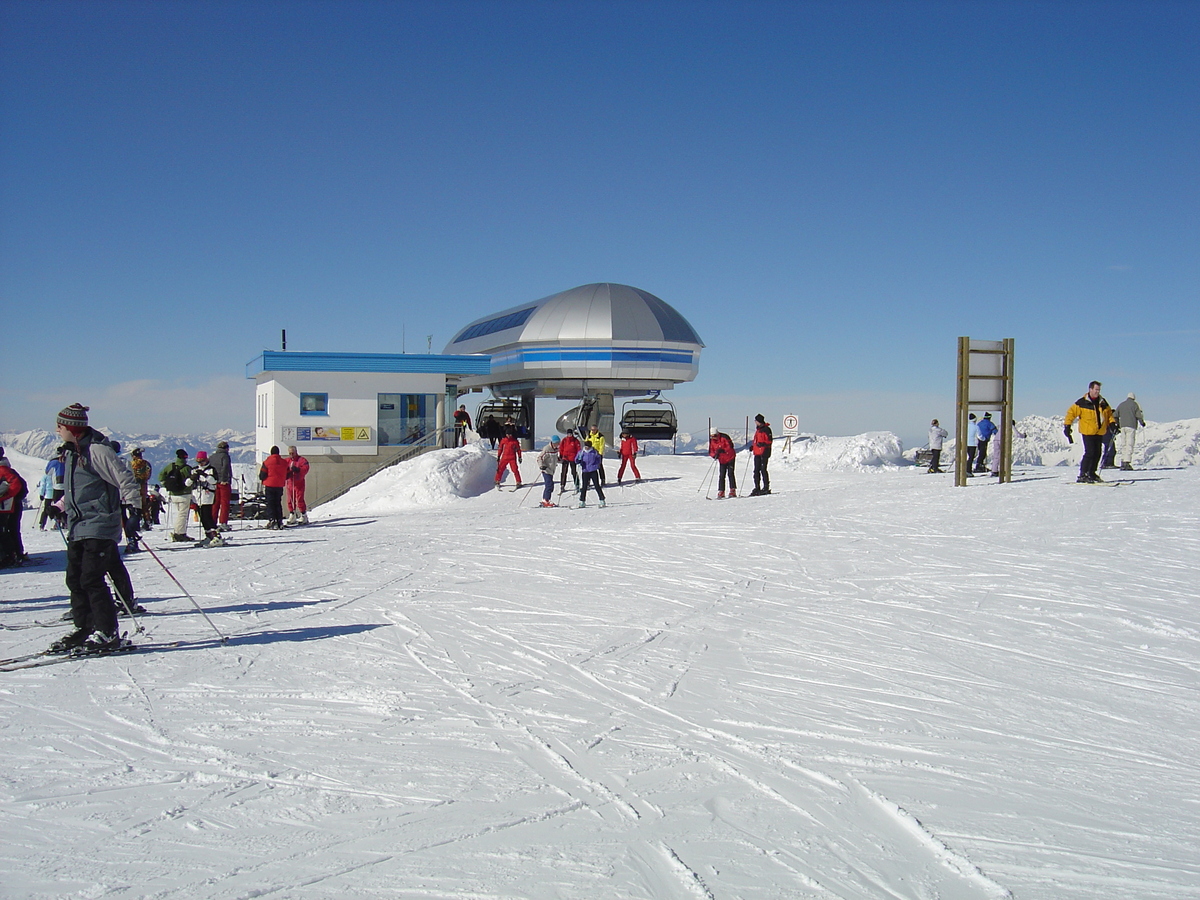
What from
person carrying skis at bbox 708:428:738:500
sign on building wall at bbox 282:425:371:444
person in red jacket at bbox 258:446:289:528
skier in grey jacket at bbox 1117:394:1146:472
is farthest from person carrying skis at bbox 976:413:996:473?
sign on building wall at bbox 282:425:371:444

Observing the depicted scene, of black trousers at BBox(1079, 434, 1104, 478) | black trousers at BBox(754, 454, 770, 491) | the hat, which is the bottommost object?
black trousers at BBox(754, 454, 770, 491)

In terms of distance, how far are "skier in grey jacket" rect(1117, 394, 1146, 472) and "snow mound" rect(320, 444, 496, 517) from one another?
1529 cm

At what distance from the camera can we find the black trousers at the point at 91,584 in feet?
20.0

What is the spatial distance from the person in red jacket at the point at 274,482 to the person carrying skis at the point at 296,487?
0.62 m

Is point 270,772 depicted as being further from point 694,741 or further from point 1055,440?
point 1055,440

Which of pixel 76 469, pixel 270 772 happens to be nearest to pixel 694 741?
pixel 270 772

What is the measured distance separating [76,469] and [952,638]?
6625mm

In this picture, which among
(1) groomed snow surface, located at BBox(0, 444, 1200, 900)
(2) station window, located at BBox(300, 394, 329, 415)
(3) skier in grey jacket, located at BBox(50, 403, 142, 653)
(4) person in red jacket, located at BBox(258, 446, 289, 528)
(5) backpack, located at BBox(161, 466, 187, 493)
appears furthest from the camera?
(2) station window, located at BBox(300, 394, 329, 415)

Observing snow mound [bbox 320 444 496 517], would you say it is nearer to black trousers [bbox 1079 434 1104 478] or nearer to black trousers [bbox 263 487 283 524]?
black trousers [bbox 263 487 283 524]

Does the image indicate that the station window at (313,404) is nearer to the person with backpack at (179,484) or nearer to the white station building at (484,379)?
the white station building at (484,379)

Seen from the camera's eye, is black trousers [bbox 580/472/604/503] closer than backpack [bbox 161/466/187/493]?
No

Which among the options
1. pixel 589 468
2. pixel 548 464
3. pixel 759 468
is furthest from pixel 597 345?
pixel 589 468

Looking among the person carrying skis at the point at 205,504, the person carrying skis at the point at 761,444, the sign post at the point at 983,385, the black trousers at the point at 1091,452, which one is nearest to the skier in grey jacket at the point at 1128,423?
the sign post at the point at 983,385

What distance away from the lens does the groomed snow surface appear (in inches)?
125
